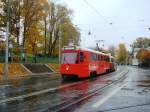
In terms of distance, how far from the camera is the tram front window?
29.9 meters

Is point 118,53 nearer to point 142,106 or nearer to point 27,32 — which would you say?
point 27,32

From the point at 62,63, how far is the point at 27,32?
90.6ft

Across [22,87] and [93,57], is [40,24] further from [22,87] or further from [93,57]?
[22,87]

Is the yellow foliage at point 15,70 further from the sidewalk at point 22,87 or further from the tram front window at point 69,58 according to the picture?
the sidewalk at point 22,87

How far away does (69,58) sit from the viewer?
30141 mm

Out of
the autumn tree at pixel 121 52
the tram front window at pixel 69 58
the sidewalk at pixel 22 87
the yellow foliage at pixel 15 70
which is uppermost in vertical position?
the autumn tree at pixel 121 52

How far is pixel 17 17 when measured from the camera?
174ft

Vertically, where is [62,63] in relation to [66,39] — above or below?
below

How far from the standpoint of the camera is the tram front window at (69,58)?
29941mm

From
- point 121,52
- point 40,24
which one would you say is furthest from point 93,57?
point 121,52

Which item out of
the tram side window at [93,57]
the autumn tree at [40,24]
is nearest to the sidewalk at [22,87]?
the tram side window at [93,57]

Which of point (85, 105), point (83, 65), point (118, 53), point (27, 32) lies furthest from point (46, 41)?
point (118, 53)

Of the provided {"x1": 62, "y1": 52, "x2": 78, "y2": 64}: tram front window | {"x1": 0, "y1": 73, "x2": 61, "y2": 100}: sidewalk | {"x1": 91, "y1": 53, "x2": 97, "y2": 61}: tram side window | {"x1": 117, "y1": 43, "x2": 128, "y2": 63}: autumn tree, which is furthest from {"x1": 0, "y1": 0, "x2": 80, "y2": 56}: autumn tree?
{"x1": 117, "y1": 43, "x2": 128, "y2": 63}: autumn tree

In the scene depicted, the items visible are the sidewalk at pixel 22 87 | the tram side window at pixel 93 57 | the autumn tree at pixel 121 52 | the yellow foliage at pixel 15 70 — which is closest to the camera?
the sidewalk at pixel 22 87
